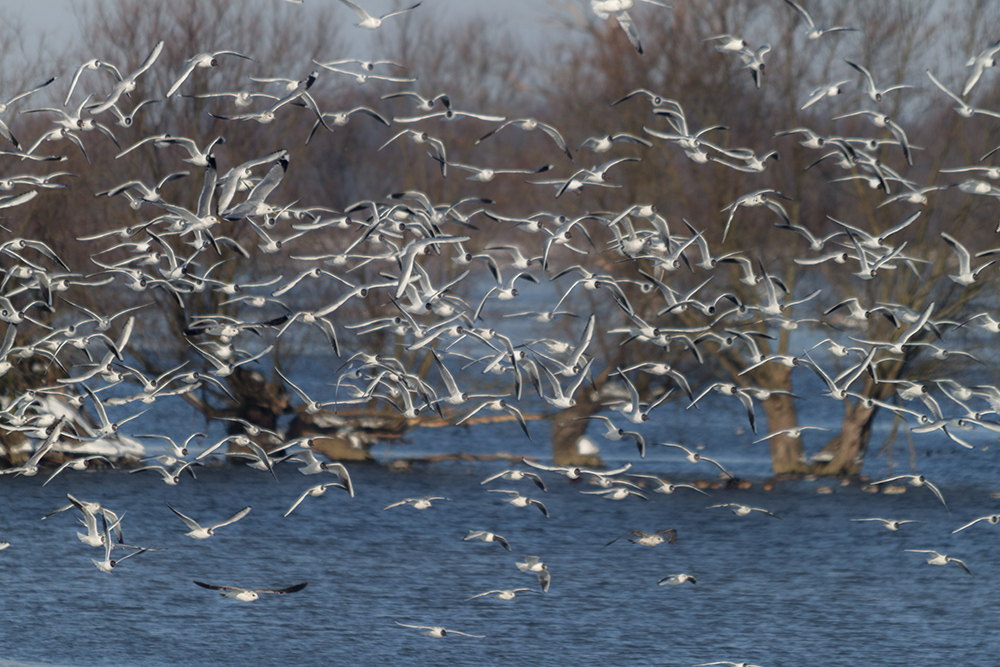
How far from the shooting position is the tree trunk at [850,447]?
42031 mm

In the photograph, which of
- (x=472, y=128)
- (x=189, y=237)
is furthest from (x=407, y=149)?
(x=189, y=237)

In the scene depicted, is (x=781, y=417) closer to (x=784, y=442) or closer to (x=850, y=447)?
(x=784, y=442)

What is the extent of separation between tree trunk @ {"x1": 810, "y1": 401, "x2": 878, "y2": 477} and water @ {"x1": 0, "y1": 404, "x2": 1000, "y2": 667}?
0.82 metres

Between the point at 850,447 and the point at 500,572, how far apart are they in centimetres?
1381

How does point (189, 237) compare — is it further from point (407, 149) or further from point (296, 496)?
point (296, 496)

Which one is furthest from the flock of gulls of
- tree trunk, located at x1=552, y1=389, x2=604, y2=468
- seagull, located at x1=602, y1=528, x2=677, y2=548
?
tree trunk, located at x1=552, y1=389, x2=604, y2=468

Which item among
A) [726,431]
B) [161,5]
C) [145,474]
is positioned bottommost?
[145,474]

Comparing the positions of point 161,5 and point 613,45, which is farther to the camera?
point 161,5

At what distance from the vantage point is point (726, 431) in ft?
191

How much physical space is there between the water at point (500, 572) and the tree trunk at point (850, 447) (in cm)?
82

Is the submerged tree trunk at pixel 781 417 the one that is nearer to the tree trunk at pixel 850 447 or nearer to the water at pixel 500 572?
the tree trunk at pixel 850 447

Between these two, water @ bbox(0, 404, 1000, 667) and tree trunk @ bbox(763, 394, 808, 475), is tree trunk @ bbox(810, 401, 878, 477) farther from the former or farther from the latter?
tree trunk @ bbox(763, 394, 808, 475)

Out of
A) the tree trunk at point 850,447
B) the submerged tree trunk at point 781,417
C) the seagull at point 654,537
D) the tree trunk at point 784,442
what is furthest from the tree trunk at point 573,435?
the tree trunk at point 850,447

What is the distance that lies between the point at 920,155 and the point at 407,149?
1964 centimetres
